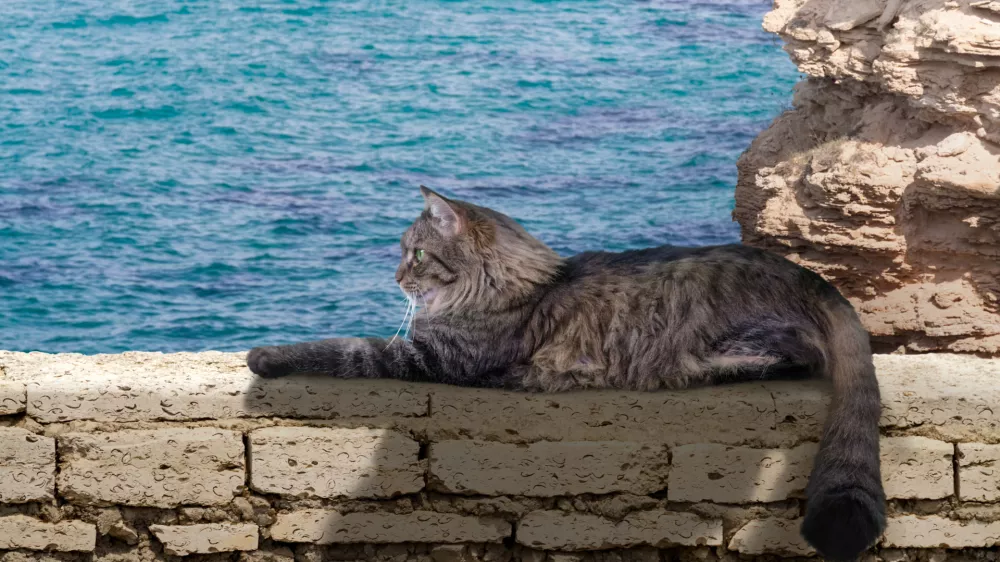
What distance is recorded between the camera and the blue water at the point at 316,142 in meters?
15.1

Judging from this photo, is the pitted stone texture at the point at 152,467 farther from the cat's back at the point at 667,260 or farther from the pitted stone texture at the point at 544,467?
the cat's back at the point at 667,260

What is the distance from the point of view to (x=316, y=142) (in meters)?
19.6

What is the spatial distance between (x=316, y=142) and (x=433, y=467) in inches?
664

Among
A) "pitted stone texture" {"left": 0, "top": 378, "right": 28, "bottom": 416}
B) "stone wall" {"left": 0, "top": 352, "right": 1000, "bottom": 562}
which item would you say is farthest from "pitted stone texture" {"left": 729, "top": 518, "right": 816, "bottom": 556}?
"pitted stone texture" {"left": 0, "top": 378, "right": 28, "bottom": 416}

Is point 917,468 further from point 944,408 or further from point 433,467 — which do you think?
point 433,467

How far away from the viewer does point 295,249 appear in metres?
16.2

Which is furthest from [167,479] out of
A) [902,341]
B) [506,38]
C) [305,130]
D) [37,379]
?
[506,38]

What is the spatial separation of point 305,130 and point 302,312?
20.5ft

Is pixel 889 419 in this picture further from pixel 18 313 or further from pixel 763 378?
pixel 18 313

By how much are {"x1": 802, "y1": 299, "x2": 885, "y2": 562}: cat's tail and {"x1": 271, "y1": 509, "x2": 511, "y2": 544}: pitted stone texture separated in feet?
3.14

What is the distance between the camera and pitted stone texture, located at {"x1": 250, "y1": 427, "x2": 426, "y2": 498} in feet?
10.8

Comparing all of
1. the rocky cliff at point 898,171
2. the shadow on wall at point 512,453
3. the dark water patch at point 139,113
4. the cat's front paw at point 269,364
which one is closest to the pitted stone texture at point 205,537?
the shadow on wall at point 512,453

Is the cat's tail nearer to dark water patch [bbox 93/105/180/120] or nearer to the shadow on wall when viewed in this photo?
the shadow on wall

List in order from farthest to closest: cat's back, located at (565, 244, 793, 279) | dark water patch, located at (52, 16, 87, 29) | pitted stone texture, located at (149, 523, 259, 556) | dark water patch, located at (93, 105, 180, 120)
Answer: dark water patch, located at (52, 16, 87, 29)
dark water patch, located at (93, 105, 180, 120)
cat's back, located at (565, 244, 793, 279)
pitted stone texture, located at (149, 523, 259, 556)
